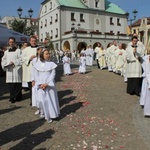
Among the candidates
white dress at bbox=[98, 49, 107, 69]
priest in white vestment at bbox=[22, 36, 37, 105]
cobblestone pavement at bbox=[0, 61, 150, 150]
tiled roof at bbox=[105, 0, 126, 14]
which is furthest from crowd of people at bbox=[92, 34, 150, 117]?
tiled roof at bbox=[105, 0, 126, 14]

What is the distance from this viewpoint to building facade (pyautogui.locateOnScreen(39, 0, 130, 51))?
5219 cm

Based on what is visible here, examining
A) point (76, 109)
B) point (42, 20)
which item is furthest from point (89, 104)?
point (42, 20)

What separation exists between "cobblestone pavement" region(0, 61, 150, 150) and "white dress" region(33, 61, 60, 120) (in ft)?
0.95

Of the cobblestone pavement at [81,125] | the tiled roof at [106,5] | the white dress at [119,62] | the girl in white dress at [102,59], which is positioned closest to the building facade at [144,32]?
the white dress at [119,62]

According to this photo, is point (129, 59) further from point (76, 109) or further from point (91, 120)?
point (91, 120)

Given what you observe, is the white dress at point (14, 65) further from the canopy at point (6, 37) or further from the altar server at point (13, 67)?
the canopy at point (6, 37)

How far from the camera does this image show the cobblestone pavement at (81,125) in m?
5.37

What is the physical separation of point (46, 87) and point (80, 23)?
51801mm

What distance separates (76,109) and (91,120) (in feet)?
3.84

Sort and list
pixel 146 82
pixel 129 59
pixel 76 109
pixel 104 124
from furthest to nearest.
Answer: pixel 129 59 < pixel 76 109 < pixel 146 82 < pixel 104 124

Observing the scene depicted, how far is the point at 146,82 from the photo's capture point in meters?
7.49

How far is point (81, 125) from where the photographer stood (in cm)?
652

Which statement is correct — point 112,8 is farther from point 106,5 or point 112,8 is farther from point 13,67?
point 13,67

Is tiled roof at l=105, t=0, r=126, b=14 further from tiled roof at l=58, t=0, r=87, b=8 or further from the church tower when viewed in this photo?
tiled roof at l=58, t=0, r=87, b=8
